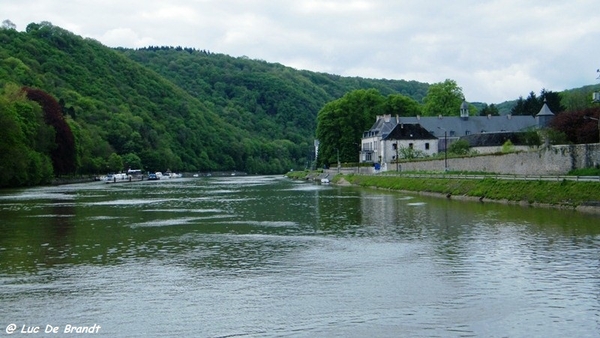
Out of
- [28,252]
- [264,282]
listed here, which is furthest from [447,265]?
[28,252]

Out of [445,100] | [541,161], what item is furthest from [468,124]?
[541,161]

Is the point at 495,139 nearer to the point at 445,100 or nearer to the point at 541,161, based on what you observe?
the point at 445,100

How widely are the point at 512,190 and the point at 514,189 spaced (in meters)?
0.15

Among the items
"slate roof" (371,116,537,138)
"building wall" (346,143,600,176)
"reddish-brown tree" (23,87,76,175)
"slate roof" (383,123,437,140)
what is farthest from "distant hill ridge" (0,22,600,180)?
"building wall" (346,143,600,176)

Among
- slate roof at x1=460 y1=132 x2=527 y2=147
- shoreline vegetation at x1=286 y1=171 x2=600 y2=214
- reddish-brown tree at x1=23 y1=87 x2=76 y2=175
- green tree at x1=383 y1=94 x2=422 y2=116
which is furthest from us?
green tree at x1=383 y1=94 x2=422 y2=116

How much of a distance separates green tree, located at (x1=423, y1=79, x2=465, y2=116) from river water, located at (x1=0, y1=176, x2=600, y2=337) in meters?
84.4

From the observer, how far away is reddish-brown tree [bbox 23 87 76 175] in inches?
3780

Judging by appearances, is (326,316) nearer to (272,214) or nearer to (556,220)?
(556,220)

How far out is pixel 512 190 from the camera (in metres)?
46.6

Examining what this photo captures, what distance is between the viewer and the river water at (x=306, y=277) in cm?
1466

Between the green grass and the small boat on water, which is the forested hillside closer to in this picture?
the small boat on water

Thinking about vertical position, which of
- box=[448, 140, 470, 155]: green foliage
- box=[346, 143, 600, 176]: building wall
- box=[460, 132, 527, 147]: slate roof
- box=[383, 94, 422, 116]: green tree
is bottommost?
box=[346, 143, 600, 176]: building wall

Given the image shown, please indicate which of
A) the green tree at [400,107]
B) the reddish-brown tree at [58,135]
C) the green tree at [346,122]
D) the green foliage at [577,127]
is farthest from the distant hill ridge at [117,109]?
the green foliage at [577,127]

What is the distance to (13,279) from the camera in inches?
768
